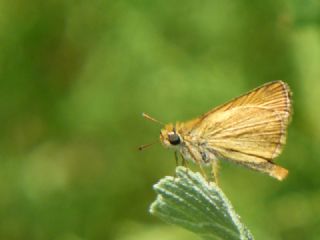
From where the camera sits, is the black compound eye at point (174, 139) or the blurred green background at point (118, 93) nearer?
the black compound eye at point (174, 139)

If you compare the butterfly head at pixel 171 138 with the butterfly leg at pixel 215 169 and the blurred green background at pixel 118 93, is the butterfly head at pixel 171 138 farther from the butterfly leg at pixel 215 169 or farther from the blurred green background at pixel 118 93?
the blurred green background at pixel 118 93

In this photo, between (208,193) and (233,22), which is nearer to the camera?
(208,193)

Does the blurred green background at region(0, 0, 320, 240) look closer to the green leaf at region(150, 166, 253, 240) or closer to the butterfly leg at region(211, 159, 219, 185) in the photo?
the butterfly leg at region(211, 159, 219, 185)

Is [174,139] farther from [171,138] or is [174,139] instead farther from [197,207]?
[197,207]

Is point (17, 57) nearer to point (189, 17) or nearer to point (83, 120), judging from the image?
point (83, 120)

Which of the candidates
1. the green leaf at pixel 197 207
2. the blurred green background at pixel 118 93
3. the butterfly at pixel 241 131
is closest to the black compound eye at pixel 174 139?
the butterfly at pixel 241 131

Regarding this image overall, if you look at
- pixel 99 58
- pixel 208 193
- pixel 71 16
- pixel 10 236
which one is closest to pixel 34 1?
pixel 71 16

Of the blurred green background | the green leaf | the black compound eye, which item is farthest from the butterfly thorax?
the blurred green background
